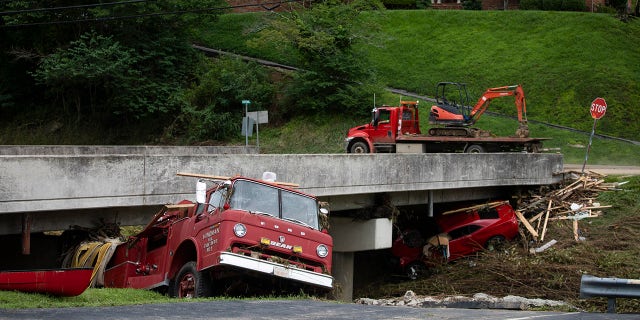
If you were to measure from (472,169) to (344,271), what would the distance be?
4887 mm

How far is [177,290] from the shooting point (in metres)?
14.3

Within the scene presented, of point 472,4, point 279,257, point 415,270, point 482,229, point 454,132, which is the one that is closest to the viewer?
point 279,257

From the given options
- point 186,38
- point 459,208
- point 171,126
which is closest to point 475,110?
point 459,208

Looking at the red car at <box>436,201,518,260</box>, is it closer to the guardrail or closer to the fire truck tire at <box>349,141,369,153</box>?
the fire truck tire at <box>349,141,369,153</box>

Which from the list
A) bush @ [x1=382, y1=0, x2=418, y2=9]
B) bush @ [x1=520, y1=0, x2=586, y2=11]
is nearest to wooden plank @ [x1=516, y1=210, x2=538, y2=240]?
bush @ [x1=520, y1=0, x2=586, y2=11]

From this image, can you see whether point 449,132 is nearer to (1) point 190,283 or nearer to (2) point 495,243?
(2) point 495,243

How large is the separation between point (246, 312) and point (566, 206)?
56.9ft

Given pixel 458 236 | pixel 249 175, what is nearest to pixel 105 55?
pixel 458 236

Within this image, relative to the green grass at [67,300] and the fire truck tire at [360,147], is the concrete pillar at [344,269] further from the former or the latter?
the fire truck tire at [360,147]

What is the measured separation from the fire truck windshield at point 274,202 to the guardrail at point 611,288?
4.62m

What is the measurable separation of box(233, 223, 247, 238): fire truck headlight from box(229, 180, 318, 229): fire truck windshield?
0.47 m

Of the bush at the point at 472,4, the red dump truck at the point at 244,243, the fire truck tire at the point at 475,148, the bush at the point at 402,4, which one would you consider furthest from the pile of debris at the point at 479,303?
the bush at the point at 402,4

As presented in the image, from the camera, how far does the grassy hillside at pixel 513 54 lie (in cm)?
4588

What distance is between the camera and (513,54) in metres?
53.3
